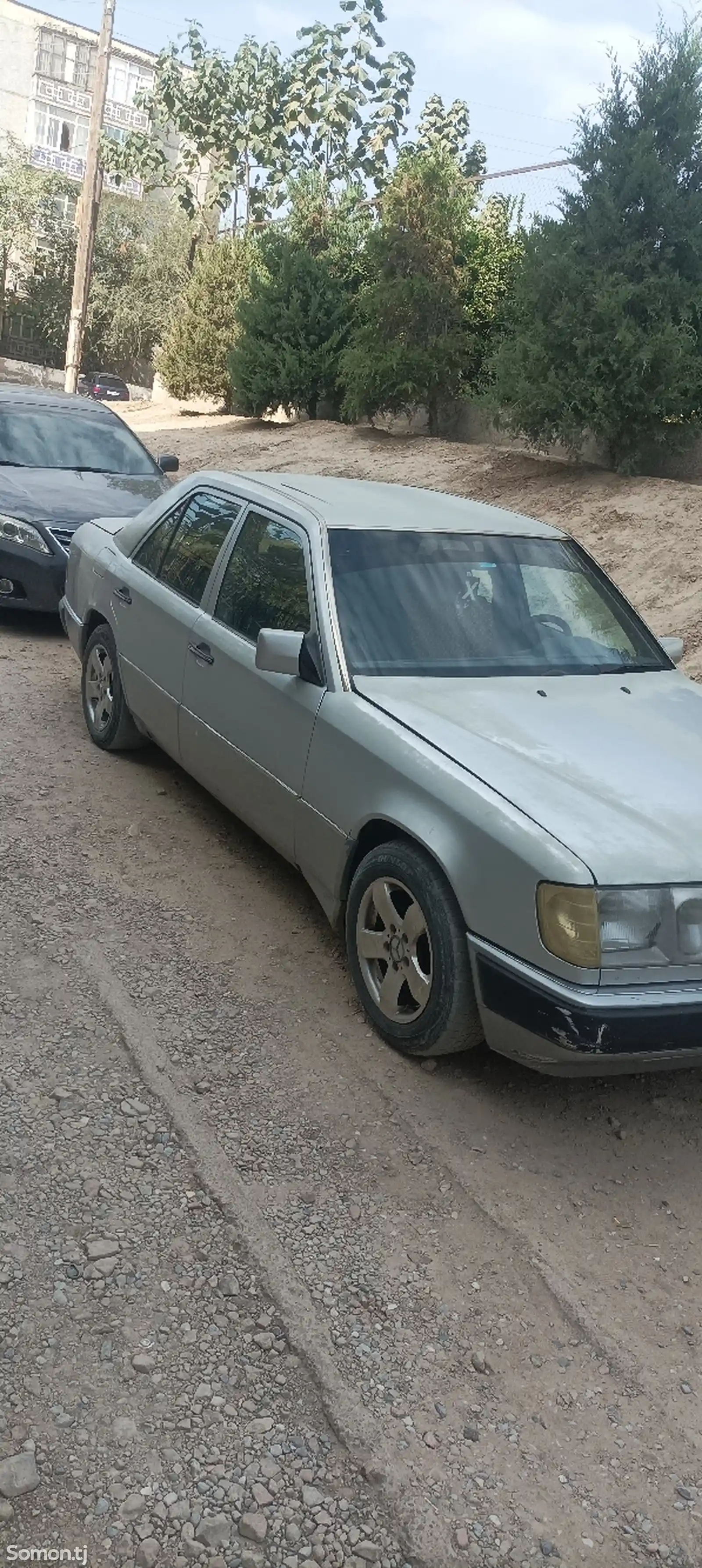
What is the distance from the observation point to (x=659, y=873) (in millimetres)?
3375

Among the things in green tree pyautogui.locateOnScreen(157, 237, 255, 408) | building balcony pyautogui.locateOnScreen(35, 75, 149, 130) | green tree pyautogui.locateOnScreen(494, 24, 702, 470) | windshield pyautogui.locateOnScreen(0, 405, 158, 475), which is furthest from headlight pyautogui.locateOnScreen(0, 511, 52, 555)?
building balcony pyautogui.locateOnScreen(35, 75, 149, 130)

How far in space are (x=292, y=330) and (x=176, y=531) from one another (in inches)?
642

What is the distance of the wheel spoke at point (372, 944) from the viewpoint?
400 centimetres

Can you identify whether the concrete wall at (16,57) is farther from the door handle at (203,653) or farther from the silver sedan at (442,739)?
the door handle at (203,653)

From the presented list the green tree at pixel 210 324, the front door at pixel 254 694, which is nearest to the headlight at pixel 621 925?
the front door at pixel 254 694

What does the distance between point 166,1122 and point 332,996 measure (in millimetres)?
960

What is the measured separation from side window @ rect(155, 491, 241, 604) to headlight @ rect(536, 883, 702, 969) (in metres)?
2.60

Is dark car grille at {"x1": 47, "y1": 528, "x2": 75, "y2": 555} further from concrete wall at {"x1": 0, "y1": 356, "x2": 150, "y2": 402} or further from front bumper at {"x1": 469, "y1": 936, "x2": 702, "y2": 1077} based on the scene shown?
concrete wall at {"x1": 0, "y1": 356, "x2": 150, "y2": 402}

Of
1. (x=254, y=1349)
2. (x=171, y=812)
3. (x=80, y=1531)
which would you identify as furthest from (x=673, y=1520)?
(x=171, y=812)

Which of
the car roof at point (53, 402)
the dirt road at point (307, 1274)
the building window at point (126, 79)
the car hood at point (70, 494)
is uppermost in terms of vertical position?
the building window at point (126, 79)

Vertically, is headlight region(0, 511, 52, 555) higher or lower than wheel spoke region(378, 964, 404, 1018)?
higher

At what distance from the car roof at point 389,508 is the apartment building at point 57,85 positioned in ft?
214

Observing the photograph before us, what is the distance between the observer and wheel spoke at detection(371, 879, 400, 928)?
12.9ft

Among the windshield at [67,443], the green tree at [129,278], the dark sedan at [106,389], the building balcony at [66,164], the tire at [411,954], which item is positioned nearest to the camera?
the tire at [411,954]
